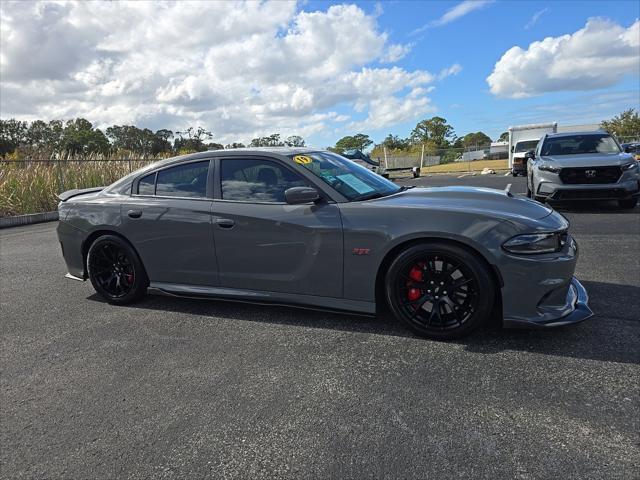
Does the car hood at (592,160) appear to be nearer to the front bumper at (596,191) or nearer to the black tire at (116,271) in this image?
the front bumper at (596,191)

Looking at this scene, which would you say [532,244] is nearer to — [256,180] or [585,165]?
[256,180]

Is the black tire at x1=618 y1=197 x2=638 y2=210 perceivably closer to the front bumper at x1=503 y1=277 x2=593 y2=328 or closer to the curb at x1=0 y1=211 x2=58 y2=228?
the front bumper at x1=503 y1=277 x2=593 y2=328

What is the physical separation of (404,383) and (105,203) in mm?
3340

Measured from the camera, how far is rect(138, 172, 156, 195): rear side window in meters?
4.35

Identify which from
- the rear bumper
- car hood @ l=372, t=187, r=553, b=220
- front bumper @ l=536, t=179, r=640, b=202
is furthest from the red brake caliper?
front bumper @ l=536, t=179, r=640, b=202

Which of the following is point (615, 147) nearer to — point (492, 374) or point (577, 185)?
point (577, 185)

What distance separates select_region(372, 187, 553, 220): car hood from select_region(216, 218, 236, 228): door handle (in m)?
1.22

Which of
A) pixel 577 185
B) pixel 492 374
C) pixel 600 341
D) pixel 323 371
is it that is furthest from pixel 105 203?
pixel 577 185

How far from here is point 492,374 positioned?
9.18 ft

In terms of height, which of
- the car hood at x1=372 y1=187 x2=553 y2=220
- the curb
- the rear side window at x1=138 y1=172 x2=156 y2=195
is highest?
the rear side window at x1=138 y1=172 x2=156 y2=195

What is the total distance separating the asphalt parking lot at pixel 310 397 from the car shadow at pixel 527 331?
2cm

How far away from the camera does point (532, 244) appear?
3051 millimetres

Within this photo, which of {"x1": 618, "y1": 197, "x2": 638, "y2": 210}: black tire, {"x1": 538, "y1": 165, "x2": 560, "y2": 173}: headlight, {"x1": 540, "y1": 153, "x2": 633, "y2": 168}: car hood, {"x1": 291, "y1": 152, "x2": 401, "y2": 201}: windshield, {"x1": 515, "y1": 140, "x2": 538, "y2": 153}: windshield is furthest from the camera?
{"x1": 515, "y1": 140, "x2": 538, "y2": 153}: windshield

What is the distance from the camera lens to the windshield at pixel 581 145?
366 inches
